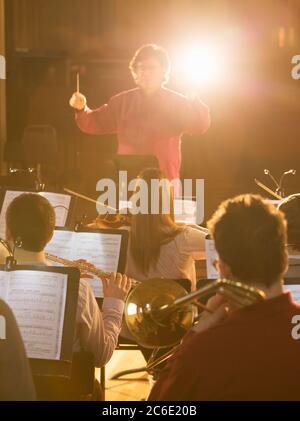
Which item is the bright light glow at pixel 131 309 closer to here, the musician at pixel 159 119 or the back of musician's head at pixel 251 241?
the back of musician's head at pixel 251 241

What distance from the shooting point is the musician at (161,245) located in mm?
3771

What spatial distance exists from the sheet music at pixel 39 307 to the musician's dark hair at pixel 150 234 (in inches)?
47.4

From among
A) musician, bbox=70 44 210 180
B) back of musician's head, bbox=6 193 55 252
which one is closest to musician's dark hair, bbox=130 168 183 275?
back of musician's head, bbox=6 193 55 252

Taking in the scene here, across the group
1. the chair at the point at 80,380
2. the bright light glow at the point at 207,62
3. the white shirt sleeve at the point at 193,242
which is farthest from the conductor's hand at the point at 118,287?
the bright light glow at the point at 207,62

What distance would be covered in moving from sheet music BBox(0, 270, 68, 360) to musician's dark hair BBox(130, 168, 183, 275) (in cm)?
120

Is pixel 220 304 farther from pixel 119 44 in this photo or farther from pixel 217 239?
pixel 119 44

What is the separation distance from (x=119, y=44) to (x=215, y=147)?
1747 millimetres

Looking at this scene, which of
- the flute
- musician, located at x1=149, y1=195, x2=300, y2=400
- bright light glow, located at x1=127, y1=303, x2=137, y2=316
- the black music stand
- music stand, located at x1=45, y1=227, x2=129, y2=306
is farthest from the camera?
the black music stand

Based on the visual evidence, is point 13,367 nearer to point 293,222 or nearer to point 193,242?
point 293,222

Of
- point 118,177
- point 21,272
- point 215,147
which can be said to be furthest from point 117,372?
point 215,147

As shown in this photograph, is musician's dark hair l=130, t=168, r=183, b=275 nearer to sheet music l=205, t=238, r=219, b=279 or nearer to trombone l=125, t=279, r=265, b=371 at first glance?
sheet music l=205, t=238, r=219, b=279

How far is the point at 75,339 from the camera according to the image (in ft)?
9.23

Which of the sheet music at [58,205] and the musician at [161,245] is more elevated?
the sheet music at [58,205]

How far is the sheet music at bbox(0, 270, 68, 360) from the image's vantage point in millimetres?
2594
